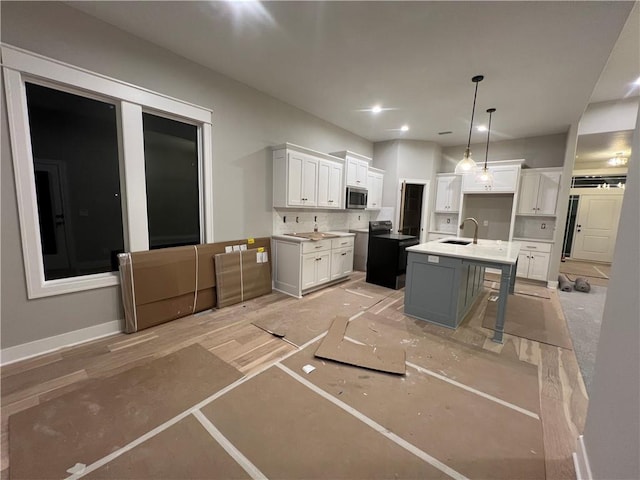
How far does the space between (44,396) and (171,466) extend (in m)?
1.29

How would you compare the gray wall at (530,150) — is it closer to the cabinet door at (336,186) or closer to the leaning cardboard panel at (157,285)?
the cabinet door at (336,186)

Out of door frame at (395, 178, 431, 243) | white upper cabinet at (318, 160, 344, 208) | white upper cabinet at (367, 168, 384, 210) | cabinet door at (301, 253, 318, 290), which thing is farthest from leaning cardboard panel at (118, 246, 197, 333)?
door frame at (395, 178, 431, 243)

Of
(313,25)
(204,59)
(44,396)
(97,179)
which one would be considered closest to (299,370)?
(44,396)

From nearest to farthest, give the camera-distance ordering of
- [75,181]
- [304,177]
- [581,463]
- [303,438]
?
[581,463]
[303,438]
[75,181]
[304,177]

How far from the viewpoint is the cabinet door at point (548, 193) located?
16.4ft

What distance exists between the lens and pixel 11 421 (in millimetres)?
1659

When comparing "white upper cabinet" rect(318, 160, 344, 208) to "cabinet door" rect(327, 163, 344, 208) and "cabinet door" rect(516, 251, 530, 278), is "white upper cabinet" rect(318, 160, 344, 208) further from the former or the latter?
"cabinet door" rect(516, 251, 530, 278)

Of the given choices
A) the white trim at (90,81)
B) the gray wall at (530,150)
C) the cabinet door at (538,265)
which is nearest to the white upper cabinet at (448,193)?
the gray wall at (530,150)

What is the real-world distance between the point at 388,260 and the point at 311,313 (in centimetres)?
193

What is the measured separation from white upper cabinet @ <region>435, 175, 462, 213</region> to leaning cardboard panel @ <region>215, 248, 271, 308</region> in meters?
4.56

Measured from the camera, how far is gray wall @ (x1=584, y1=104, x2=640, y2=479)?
1.03 meters

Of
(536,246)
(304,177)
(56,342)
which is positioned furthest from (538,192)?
(56,342)

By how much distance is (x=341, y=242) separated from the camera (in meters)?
4.73

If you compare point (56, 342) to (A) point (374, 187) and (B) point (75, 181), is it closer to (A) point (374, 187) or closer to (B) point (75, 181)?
(B) point (75, 181)
